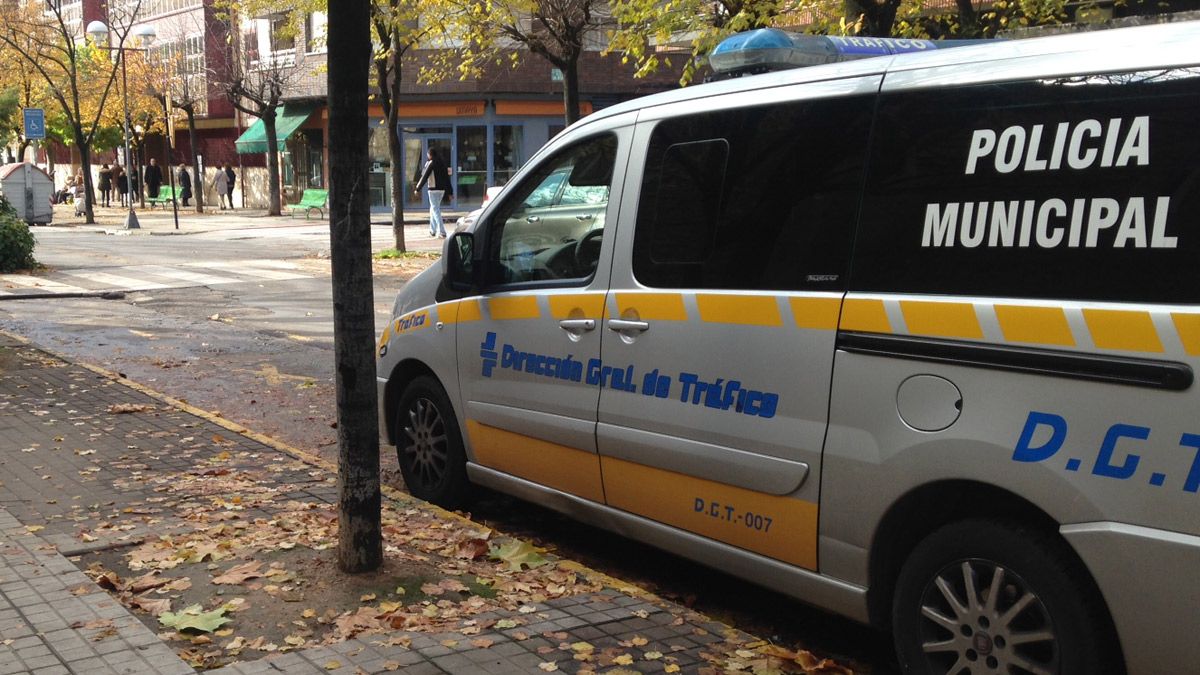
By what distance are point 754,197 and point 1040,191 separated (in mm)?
1178

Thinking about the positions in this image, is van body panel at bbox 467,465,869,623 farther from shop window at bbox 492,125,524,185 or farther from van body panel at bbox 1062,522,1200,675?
shop window at bbox 492,125,524,185

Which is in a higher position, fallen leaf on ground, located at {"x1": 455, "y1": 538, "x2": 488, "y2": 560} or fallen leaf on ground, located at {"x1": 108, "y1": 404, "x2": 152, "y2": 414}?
fallen leaf on ground, located at {"x1": 455, "y1": 538, "x2": 488, "y2": 560}

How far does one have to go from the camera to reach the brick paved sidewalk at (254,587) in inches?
161

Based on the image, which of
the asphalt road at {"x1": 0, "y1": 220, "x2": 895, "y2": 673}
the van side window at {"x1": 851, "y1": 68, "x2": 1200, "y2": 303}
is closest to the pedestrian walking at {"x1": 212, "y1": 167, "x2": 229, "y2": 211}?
the asphalt road at {"x1": 0, "y1": 220, "x2": 895, "y2": 673}

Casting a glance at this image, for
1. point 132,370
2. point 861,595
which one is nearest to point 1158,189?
point 861,595

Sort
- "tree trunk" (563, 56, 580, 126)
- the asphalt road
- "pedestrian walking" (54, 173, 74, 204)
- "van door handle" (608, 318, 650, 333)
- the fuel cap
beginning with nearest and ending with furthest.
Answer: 1. the fuel cap
2. "van door handle" (608, 318, 650, 333)
3. the asphalt road
4. "tree trunk" (563, 56, 580, 126)
5. "pedestrian walking" (54, 173, 74, 204)

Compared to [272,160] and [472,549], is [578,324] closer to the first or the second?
[472,549]

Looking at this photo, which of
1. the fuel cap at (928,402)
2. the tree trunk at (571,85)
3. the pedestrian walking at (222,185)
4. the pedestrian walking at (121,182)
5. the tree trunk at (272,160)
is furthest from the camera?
the pedestrian walking at (121,182)

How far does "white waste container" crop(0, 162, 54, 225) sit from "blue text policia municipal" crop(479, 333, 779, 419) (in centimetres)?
2867

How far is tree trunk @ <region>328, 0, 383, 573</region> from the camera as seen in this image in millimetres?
4695

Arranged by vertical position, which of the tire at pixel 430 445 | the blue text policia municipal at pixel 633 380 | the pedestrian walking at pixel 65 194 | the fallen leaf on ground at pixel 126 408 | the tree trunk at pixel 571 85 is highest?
the tree trunk at pixel 571 85

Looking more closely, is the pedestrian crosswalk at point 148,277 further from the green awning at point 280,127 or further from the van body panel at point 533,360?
the green awning at point 280,127

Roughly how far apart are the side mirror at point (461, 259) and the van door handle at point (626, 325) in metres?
1.10

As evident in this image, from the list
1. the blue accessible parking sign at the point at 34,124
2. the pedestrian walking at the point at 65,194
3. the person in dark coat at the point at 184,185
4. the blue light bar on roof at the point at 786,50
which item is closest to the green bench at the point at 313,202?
the blue accessible parking sign at the point at 34,124
